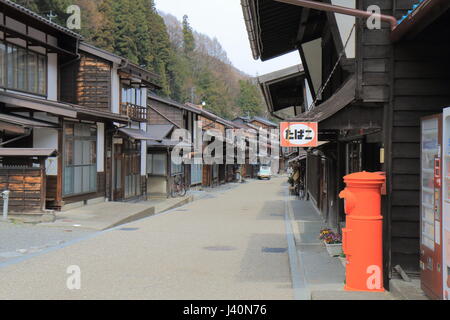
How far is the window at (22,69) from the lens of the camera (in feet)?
52.1

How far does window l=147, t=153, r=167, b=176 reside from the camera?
96.7 feet

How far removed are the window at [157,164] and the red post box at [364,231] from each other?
76.5 feet

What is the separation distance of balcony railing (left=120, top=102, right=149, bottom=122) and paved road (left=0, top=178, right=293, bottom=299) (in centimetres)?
862

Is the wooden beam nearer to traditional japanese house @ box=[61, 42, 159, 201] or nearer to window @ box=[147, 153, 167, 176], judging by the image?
traditional japanese house @ box=[61, 42, 159, 201]

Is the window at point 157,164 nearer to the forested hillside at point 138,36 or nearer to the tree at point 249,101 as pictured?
the forested hillside at point 138,36

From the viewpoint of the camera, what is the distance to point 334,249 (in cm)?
1056

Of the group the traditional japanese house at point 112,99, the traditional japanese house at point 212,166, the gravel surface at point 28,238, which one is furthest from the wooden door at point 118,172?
the traditional japanese house at point 212,166

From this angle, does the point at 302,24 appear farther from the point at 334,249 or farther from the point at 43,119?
the point at 43,119

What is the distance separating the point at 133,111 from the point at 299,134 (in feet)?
56.9

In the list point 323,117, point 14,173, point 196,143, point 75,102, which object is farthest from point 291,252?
point 196,143

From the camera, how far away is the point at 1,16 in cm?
1545

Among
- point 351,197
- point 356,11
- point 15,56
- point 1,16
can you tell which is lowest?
point 351,197

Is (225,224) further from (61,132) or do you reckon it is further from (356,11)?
(356,11)
